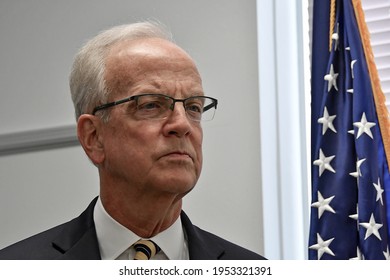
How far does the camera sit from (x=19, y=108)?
13.6ft

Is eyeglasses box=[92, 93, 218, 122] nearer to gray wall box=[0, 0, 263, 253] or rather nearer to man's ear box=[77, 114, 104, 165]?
man's ear box=[77, 114, 104, 165]

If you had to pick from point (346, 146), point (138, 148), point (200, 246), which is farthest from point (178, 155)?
point (346, 146)

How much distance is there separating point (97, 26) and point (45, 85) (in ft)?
1.13

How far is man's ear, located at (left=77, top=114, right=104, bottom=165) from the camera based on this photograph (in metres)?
3.06

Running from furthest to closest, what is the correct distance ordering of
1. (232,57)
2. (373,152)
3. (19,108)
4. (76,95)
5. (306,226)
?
1. (19,108)
2. (232,57)
3. (306,226)
4. (373,152)
5. (76,95)

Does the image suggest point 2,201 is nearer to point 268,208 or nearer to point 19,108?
point 19,108

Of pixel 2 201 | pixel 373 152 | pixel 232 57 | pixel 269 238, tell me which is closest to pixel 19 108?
pixel 2 201

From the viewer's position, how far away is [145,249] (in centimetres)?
280

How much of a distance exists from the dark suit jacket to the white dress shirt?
3cm

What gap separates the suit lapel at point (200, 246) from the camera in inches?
110

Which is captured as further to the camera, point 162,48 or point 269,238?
point 269,238

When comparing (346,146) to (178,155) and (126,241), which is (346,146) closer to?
(178,155)

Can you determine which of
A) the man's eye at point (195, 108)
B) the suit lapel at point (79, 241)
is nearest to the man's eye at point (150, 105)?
the man's eye at point (195, 108)

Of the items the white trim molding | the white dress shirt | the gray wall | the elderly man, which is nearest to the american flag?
the gray wall
